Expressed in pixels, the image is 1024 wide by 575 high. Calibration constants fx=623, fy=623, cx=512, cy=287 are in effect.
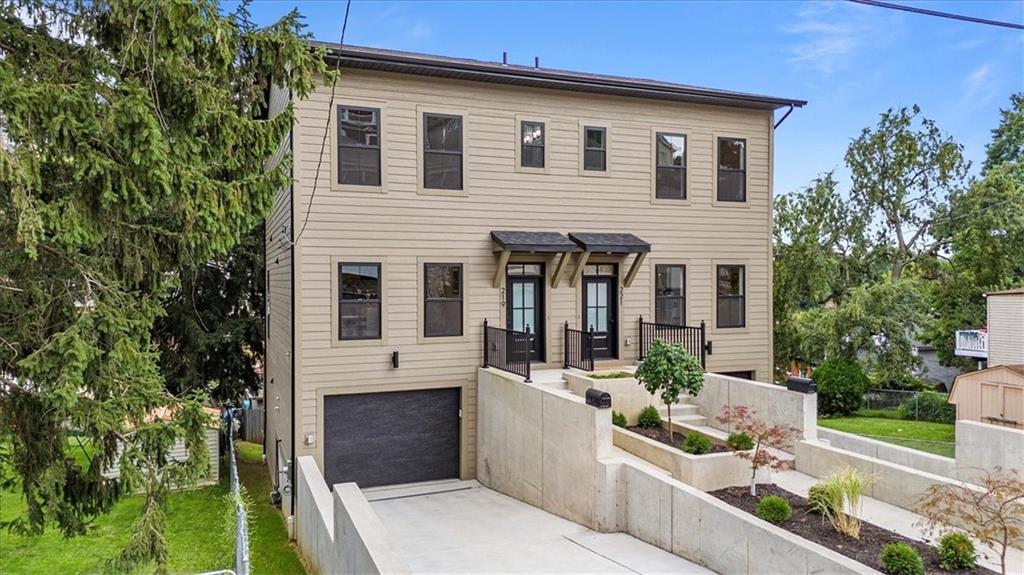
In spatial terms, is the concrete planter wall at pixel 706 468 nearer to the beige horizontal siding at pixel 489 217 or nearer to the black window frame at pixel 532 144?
the beige horizontal siding at pixel 489 217

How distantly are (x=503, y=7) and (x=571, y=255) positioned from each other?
7709mm

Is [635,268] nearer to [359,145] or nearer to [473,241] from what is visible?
[473,241]

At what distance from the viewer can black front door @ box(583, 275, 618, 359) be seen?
12258mm

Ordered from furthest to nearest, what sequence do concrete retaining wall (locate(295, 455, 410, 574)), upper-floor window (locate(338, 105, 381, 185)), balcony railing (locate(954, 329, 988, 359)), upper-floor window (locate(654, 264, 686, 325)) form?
balcony railing (locate(954, 329, 988, 359)) → upper-floor window (locate(654, 264, 686, 325)) → upper-floor window (locate(338, 105, 381, 185)) → concrete retaining wall (locate(295, 455, 410, 574))

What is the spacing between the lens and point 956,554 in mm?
5820

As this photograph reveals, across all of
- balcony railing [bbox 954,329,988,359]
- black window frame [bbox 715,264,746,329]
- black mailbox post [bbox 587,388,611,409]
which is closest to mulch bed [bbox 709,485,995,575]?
black mailbox post [bbox 587,388,611,409]

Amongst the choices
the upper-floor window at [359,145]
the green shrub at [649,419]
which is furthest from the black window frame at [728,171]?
the upper-floor window at [359,145]

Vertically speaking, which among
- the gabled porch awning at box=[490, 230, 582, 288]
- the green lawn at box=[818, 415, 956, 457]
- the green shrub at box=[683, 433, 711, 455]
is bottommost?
the green lawn at box=[818, 415, 956, 457]

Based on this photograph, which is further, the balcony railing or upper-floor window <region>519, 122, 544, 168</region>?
the balcony railing

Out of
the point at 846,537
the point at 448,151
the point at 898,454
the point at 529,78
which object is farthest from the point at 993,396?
the point at 448,151

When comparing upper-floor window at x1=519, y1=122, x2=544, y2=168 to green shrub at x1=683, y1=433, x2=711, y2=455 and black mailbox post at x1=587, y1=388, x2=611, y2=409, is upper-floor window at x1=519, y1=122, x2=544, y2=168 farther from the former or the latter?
green shrub at x1=683, y1=433, x2=711, y2=455

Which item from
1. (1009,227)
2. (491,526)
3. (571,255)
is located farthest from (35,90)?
(1009,227)

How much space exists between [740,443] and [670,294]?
467 cm

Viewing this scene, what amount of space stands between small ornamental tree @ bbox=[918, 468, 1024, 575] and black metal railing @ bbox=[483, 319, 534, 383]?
5.74m
